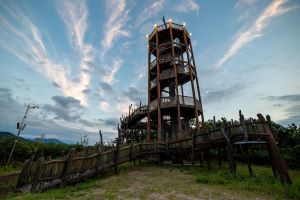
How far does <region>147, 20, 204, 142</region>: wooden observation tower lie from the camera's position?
792 inches

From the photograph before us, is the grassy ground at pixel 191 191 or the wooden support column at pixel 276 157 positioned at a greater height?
the wooden support column at pixel 276 157

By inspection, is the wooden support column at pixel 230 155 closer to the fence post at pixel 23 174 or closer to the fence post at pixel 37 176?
the fence post at pixel 37 176

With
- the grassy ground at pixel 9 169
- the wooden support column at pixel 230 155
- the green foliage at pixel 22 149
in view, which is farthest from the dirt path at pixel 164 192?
the grassy ground at pixel 9 169

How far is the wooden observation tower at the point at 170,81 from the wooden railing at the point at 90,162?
5.70 metres

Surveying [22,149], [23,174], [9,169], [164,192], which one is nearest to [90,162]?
[23,174]

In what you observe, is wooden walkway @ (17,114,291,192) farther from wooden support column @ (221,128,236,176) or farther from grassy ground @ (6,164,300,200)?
grassy ground @ (6,164,300,200)

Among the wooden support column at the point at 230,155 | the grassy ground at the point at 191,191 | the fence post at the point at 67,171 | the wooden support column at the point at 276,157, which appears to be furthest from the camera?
the wooden support column at the point at 230,155

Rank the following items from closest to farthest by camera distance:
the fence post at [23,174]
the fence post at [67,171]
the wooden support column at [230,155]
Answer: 1. the fence post at [23,174]
2. the fence post at [67,171]
3. the wooden support column at [230,155]

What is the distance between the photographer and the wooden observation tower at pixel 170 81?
20.1 metres

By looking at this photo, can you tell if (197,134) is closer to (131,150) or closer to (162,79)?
(131,150)

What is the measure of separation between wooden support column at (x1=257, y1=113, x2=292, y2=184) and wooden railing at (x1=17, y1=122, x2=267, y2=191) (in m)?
0.19

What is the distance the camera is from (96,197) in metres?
7.09

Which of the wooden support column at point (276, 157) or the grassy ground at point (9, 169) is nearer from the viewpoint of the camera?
the wooden support column at point (276, 157)

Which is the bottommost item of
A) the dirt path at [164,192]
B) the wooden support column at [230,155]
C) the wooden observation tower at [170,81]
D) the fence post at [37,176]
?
the dirt path at [164,192]
